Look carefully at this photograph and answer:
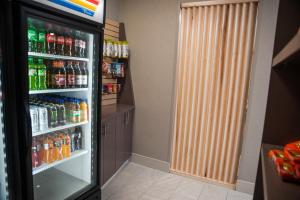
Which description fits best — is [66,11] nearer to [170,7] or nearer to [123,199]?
[170,7]

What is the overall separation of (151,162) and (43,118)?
79.1 inches

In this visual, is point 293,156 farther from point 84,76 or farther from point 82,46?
point 82,46

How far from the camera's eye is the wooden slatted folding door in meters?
2.48

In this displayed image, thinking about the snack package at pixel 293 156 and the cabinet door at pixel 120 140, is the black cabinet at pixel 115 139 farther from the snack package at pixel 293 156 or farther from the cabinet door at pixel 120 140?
the snack package at pixel 293 156

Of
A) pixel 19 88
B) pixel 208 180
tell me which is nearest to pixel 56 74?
pixel 19 88

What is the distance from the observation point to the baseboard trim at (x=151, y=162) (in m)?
3.04

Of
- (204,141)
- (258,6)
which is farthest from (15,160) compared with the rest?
(258,6)

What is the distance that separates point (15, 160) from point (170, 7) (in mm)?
2546

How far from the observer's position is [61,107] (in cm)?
175

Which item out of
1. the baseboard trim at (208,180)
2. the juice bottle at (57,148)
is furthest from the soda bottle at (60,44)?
the baseboard trim at (208,180)

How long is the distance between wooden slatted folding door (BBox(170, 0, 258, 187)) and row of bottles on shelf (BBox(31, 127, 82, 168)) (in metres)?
1.54

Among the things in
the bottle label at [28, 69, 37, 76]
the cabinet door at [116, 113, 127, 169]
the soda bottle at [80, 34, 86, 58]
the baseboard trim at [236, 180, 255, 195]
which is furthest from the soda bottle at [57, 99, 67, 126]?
the baseboard trim at [236, 180, 255, 195]

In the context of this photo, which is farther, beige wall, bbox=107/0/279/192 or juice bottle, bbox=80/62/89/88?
beige wall, bbox=107/0/279/192

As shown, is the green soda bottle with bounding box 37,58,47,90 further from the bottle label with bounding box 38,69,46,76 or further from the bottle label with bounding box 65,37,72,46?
the bottle label with bounding box 65,37,72,46
